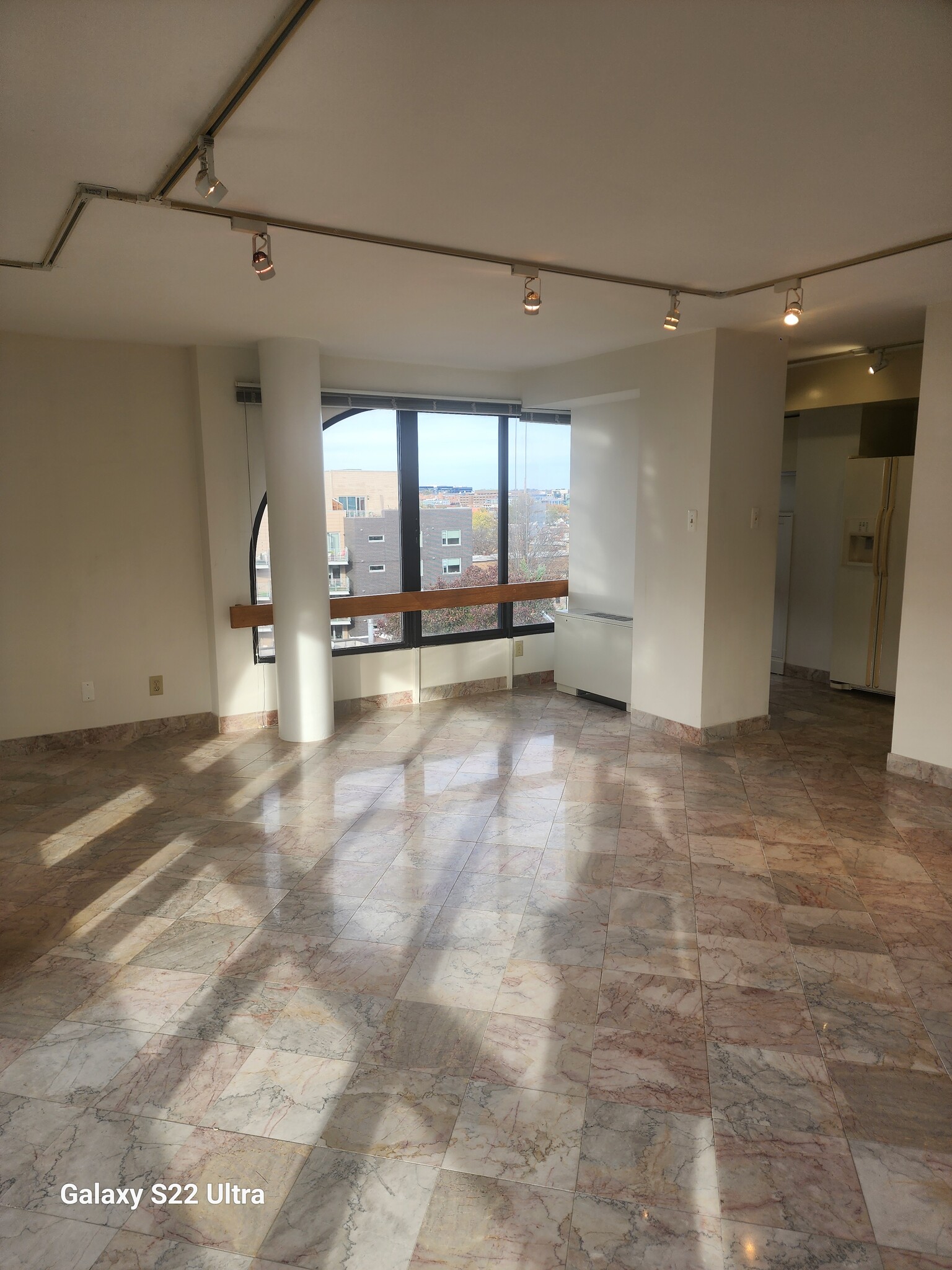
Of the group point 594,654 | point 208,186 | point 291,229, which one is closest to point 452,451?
point 594,654

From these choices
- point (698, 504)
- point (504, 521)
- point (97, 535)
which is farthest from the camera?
point (504, 521)

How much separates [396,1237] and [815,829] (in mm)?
2793

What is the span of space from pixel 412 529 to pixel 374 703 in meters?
1.35

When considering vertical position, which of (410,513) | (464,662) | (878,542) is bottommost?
(464,662)

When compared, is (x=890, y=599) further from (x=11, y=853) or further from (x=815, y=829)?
(x=11, y=853)

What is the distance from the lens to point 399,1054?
89.9 inches

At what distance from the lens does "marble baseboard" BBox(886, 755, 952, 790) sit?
4.34m

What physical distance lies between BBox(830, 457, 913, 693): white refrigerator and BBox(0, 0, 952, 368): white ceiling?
7.80 ft

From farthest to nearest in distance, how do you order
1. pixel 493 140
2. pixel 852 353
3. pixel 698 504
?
pixel 852 353 → pixel 698 504 → pixel 493 140

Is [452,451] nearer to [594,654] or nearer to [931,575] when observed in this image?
[594,654]

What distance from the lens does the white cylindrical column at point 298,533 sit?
16.4 feet

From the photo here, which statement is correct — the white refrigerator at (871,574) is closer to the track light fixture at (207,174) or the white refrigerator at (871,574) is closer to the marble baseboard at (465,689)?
the marble baseboard at (465,689)

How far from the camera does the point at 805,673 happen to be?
22.8 feet

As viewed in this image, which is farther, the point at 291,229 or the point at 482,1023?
the point at 291,229
